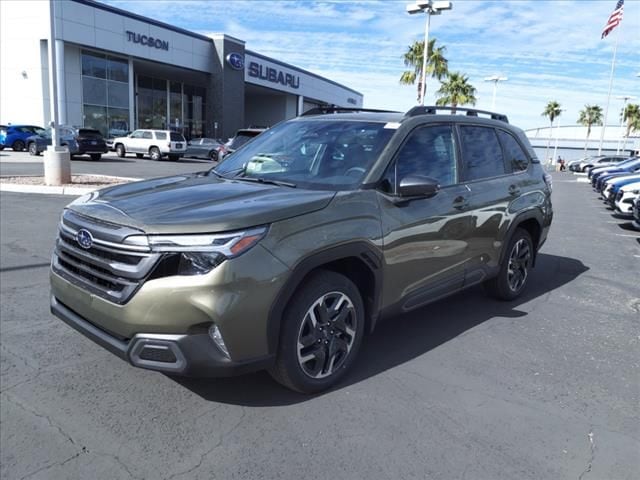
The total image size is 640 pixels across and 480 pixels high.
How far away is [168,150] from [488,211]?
27.5 m

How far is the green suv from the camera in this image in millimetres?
2723

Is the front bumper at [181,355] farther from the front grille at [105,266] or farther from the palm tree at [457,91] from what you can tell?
the palm tree at [457,91]

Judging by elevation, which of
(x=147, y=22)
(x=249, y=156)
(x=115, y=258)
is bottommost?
(x=115, y=258)

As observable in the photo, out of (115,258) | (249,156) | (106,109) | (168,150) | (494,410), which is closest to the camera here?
(115,258)

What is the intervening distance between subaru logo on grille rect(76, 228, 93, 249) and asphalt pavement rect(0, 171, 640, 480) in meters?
0.98

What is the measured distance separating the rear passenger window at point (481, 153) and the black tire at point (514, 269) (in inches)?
30.1

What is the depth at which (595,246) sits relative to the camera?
356 inches

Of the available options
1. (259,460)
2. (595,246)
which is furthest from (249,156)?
(595,246)

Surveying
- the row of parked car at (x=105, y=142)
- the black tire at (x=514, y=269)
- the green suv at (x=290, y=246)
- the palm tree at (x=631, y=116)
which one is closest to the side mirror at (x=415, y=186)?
the green suv at (x=290, y=246)

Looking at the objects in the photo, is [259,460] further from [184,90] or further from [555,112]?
[555,112]

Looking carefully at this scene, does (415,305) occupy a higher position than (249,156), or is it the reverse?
(249,156)

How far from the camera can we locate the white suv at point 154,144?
2983 centimetres

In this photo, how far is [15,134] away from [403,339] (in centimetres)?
3067

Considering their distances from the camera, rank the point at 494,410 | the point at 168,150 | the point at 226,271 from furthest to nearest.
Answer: the point at 168,150 → the point at 494,410 → the point at 226,271
